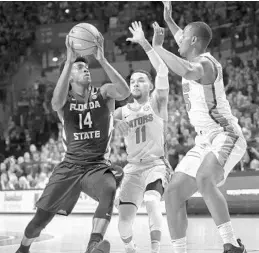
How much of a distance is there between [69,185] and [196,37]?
1.94 meters

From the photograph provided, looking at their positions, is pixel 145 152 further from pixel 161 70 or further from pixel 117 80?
pixel 117 80

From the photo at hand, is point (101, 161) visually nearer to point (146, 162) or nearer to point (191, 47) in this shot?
point (146, 162)

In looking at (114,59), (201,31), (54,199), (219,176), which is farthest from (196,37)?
(114,59)

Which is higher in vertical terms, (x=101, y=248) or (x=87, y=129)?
(x=87, y=129)

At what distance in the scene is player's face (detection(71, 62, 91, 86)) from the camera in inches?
255

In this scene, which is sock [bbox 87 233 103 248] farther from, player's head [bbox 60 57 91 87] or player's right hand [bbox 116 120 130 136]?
player's head [bbox 60 57 91 87]

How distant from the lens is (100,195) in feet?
19.9

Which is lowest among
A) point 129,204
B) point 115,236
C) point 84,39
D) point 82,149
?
point 115,236

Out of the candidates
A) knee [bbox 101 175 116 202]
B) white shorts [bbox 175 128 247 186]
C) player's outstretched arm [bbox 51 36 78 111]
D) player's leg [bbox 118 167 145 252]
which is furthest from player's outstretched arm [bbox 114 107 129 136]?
white shorts [bbox 175 128 247 186]

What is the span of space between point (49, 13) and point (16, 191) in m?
10.5

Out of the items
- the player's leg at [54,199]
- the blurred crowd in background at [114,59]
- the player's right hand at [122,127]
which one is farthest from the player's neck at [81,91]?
the blurred crowd in background at [114,59]

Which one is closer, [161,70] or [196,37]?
[196,37]

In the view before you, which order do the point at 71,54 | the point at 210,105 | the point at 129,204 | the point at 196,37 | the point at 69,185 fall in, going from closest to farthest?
the point at 210,105 → the point at 196,37 → the point at 71,54 → the point at 69,185 → the point at 129,204

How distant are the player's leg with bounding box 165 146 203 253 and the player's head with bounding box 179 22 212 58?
1.10m
